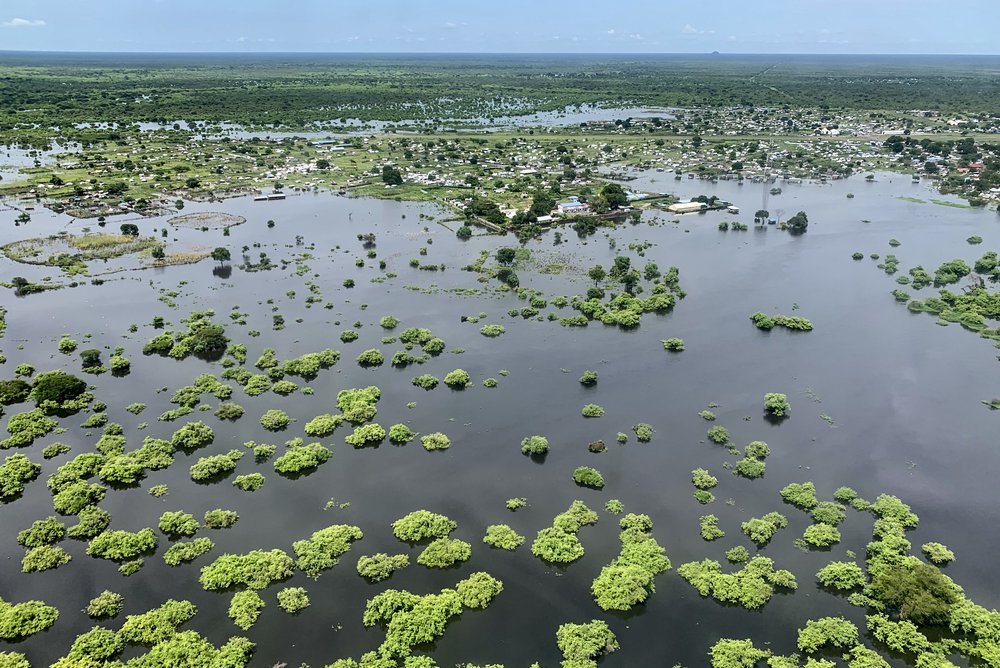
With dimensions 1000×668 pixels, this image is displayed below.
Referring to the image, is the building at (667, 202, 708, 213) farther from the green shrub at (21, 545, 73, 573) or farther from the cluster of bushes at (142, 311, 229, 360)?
the green shrub at (21, 545, 73, 573)

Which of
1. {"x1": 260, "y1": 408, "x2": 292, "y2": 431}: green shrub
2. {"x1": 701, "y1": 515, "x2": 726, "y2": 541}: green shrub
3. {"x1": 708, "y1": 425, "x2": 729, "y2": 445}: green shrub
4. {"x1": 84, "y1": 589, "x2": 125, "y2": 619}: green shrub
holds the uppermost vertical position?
{"x1": 260, "y1": 408, "x2": 292, "y2": 431}: green shrub

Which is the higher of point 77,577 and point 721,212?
point 721,212

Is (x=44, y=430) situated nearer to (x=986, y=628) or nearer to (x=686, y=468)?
(x=686, y=468)

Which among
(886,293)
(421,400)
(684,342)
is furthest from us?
(886,293)

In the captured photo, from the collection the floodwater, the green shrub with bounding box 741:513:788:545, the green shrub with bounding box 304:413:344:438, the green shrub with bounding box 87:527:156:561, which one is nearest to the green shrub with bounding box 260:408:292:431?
the floodwater

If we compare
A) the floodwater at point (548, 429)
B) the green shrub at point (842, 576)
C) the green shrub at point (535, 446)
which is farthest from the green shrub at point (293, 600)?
the green shrub at point (842, 576)

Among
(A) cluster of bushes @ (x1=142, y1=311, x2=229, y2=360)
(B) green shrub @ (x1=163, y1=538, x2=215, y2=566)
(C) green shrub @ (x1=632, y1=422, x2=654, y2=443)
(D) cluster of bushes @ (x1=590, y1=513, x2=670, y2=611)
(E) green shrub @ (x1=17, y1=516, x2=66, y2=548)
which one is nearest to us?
(D) cluster of bushes @ (x1=590, y1=513, x2=670, y2=611)

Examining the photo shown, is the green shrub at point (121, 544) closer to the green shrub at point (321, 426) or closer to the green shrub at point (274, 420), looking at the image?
the green shrub at point (274, 420)

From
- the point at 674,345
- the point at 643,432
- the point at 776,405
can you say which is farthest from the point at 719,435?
the point at 674,345

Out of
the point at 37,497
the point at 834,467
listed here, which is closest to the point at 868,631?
the point at 834,467
